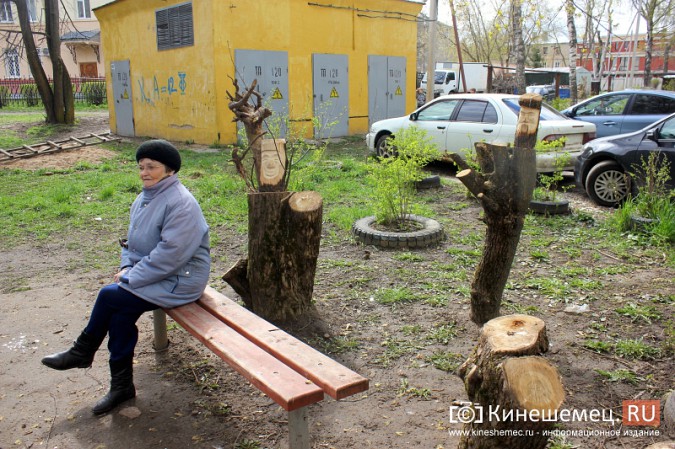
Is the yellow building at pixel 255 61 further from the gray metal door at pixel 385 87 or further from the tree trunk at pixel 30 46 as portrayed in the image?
→ the tree trunk at pixel 30 46

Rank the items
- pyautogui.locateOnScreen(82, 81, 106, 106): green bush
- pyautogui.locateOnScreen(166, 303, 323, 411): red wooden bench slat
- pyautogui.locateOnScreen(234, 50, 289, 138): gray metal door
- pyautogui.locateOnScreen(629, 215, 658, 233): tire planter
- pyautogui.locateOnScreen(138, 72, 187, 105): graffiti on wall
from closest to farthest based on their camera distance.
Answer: pyautogui.locateOnScreen(166, 303, 323, 411): red wooden bench slat
pyautogui.locateOnScreen(629, 215, 658, 233): tire planter
pyautogui.locateOnScreen(234, 50, 289, 138): gray metal door
pyautogui.locateOnScreen(138, 72, 187, 105): graffiti on wall
pyautogui.locateOnScreen(82, 81, 106, 106): green bush

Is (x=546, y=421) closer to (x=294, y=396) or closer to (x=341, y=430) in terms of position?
(x=294, y=396)

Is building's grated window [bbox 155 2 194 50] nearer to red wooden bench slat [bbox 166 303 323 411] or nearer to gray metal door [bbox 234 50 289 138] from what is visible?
gray metal door [bbox 234 50 289 138]

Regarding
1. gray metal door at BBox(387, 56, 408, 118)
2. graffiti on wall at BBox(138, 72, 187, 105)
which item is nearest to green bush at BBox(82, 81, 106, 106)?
graffiti on wall at BBox(138, 72, 187, 105)

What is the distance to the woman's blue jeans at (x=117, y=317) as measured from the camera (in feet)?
10.5

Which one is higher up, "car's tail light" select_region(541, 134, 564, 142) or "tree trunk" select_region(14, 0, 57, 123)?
"tree trunk" select_region(14, 0, 57, 123)

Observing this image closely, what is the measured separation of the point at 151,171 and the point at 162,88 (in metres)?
13.5

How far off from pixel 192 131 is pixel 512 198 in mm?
12575

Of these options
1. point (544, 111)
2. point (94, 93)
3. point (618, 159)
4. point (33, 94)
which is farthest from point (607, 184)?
point (33, 94)

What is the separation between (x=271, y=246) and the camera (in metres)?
3.93

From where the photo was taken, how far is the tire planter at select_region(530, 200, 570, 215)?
280 inches

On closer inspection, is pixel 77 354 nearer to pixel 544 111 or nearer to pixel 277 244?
pixel 277 244

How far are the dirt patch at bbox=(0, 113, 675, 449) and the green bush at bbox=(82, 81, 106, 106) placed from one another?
26419 mm

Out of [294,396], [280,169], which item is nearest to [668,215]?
[280,169]
